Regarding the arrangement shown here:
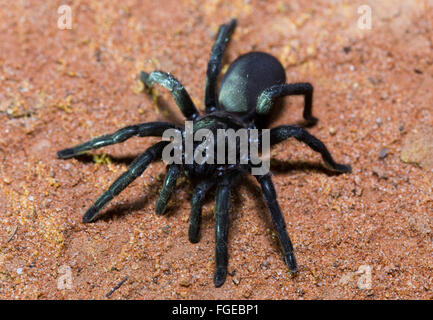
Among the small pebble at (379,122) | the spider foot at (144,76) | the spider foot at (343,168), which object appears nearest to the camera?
the spider foot at (343,168)

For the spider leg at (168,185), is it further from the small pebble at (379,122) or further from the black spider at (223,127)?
the small pebble at (379,122)

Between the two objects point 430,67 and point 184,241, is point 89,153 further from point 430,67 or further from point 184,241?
point 430,67

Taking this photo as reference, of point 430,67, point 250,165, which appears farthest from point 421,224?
point 430,67

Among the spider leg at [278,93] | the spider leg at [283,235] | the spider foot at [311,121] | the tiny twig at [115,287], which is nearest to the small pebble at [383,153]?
the spider foot at [311,121]

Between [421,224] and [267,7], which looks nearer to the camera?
[421,224]

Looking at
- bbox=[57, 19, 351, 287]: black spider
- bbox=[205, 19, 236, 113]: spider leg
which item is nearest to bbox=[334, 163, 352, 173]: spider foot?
bbox=[57, 19, 351, 287]: black spider

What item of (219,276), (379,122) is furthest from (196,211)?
(379,122)

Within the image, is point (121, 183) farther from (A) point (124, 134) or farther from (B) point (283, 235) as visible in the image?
(B) point (283, 235)
